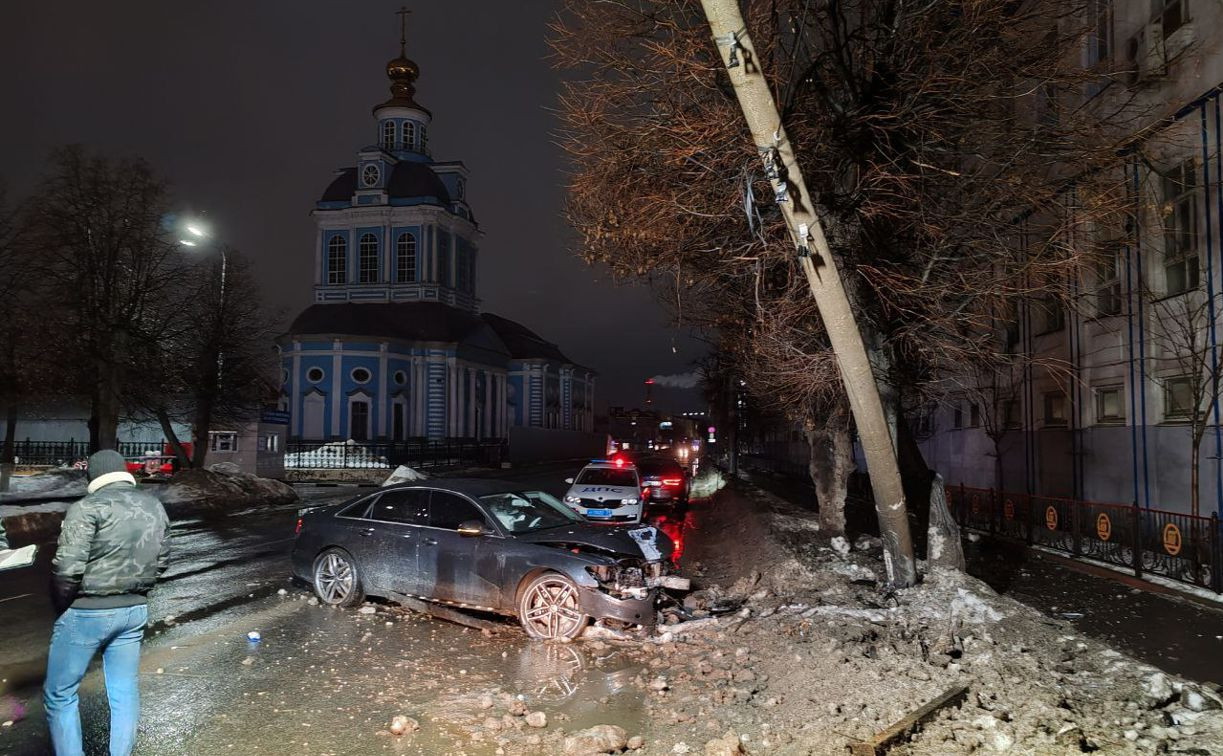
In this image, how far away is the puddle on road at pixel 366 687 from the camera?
491 centimetres

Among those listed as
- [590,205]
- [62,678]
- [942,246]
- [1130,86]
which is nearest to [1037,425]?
[1130,86]

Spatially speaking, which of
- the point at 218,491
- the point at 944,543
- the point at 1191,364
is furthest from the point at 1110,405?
the point at 218,491

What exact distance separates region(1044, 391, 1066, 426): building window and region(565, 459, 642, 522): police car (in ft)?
34.8

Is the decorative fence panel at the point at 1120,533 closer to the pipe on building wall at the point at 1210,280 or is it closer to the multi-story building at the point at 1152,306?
the pipe on building wall at the point at 1210,280

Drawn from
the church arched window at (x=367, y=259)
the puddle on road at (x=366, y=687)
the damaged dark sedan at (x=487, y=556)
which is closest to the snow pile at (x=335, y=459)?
the church arched window at (x=367, y=259)

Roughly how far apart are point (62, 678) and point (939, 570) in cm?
780

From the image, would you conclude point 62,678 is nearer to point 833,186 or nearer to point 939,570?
point 939,570

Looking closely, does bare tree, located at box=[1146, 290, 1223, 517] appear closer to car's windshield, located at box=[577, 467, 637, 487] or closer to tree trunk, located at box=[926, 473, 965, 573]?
tree trunk, located at box=[926, 473, 965, 573]

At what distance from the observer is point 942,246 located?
8.77 meters

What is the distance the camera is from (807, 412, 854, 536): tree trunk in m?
14.1

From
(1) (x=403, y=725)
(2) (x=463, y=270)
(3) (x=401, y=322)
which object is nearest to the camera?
(1) (x=403, y=725)

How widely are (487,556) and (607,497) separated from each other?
8087 mm

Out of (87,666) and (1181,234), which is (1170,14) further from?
(87,666)

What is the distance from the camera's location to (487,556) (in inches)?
303
